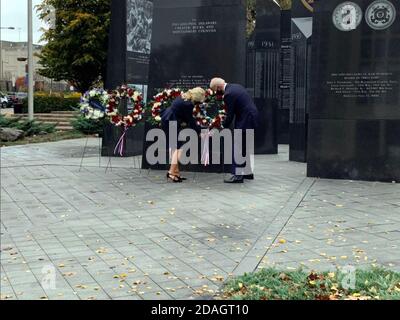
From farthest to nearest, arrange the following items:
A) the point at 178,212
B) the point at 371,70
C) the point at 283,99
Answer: the point at 283,99 < the point at 371,70 < the point at 178,212

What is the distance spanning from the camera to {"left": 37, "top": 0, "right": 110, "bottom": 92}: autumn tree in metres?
37.6

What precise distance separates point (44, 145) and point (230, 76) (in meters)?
9.18

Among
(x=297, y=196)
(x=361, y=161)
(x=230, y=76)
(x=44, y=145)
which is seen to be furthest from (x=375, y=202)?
(x=44, y=145)

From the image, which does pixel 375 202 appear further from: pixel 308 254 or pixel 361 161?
pixel 308 254

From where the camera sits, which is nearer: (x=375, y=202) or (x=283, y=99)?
(x=375, y=202)

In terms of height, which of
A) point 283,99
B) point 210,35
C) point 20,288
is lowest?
point 20,288

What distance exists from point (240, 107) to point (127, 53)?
516 cm

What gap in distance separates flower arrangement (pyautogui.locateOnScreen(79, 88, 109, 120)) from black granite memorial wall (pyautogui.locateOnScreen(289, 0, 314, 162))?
482 centimetres

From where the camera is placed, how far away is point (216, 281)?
4996mm

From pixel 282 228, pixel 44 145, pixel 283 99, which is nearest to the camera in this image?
pixel 282 228

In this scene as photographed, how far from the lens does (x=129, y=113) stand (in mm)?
11617

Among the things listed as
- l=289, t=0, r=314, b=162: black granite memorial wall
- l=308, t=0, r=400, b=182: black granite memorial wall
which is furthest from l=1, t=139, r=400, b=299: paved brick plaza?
l=289, t=0, r=314, b=162: black granite memorial wall

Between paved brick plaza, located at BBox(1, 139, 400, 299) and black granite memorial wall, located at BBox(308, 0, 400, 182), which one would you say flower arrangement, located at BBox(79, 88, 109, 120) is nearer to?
paved brick plaza, located at BBox(1, 139, 400, 299)

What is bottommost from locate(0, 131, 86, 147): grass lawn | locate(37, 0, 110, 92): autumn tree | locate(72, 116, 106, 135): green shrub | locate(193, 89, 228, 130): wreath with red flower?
locate(0, 131, 86, 147): grass lawn
